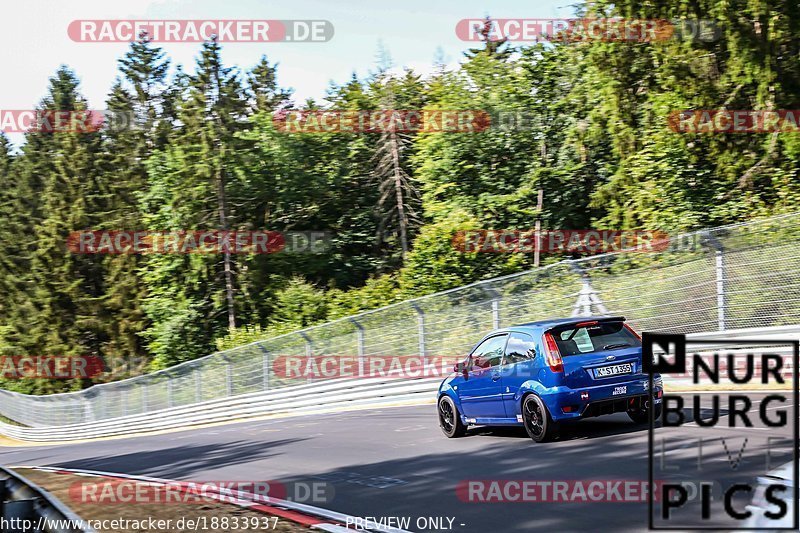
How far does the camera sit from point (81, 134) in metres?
71.4

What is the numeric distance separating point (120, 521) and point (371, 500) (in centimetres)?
239

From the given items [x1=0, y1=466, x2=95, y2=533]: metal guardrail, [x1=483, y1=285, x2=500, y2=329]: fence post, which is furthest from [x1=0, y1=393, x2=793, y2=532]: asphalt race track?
[x1=483, y1=285, x2=500, y2=329]: fence post

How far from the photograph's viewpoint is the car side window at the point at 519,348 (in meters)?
11.8

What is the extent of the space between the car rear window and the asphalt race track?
3.56ft

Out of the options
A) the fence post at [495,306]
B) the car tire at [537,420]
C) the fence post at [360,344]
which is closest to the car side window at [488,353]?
the car tire at [537,420]

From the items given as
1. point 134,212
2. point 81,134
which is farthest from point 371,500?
point 81,134

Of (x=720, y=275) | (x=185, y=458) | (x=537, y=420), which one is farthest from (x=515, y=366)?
(x=185, y=458)

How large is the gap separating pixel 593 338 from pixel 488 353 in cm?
177

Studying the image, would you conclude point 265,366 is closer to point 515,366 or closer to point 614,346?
point 515,366

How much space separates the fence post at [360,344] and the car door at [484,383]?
35.8 ft

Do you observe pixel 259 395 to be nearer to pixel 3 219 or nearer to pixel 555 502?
pixel 555 502

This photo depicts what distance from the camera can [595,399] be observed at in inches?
439

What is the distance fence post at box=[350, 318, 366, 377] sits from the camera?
24.2m

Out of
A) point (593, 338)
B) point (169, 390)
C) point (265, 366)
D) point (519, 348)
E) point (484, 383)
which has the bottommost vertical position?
point (169, 390)
